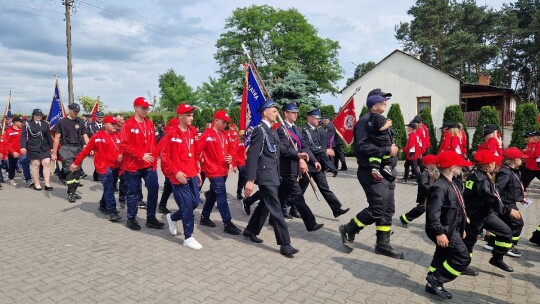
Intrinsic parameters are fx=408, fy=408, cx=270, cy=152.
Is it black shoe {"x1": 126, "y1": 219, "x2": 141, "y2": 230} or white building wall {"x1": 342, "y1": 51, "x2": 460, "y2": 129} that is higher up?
white building wall {"x1": 342, "y1": 51, "x2": 460, "y2": 129}

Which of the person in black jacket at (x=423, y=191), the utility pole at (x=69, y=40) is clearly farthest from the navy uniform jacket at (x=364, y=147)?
the utility pole at (x=69, y=40)

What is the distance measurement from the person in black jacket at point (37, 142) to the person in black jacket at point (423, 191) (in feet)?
29.7

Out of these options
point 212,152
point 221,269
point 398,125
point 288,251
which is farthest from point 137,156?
point 398,125

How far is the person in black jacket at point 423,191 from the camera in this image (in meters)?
6.86

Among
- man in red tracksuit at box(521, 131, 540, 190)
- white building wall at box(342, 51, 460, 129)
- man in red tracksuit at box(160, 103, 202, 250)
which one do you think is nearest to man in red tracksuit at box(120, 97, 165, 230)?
man in red tracksuit at box(160, 103, 202, 250)

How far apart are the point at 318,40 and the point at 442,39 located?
523 inches

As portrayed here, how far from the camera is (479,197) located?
4848 mm

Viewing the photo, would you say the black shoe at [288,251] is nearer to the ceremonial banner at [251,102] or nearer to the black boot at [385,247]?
the black boot at [385,247]

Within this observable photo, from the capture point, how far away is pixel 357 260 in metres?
5.33

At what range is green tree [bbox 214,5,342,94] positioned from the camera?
43.5 metres

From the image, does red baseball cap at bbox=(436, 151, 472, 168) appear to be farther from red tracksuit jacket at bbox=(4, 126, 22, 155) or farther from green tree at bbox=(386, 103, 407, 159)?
green tree at bbox=(386, 103, 407, 159)

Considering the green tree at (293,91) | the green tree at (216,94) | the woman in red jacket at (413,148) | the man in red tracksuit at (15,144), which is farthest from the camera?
the green tree at (216,94)

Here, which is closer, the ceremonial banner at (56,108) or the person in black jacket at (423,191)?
the person in black jacket at (423,191)

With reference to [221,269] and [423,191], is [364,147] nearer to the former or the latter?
[221,269]
